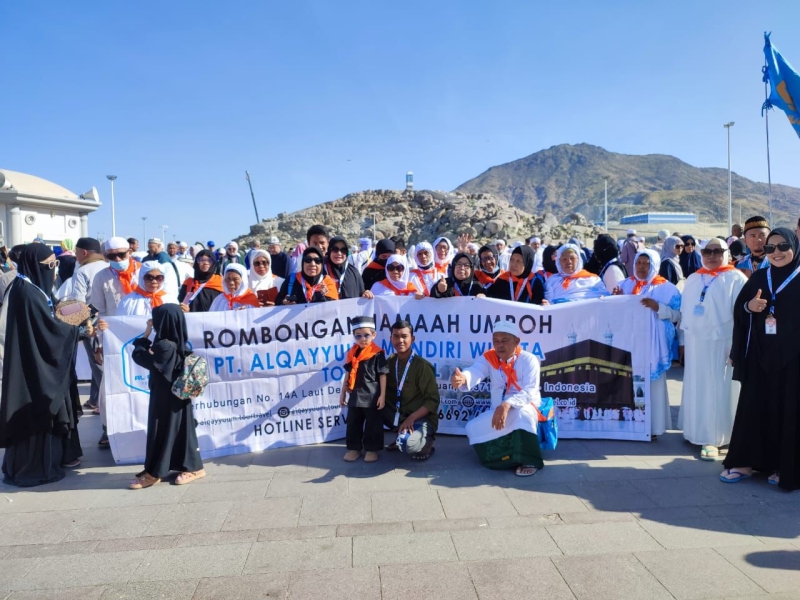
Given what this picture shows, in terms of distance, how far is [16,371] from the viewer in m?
4.42

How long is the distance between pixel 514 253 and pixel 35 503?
4750 millimetres

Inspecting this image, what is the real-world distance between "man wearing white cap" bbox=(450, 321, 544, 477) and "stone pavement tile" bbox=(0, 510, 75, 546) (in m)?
2.93

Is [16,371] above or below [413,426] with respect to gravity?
above

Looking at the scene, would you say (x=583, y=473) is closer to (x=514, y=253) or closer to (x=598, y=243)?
(x=514, y=253)

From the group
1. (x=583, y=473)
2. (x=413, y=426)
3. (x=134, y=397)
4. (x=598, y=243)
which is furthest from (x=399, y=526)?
(x=598, y=243)

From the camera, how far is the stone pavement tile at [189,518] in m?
3.66

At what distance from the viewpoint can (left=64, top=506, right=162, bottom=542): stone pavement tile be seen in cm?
363

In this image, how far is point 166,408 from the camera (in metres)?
4.37

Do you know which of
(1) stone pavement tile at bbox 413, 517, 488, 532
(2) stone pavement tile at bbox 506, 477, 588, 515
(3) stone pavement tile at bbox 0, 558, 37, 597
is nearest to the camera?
(3) stone pavement tile at bbox 0, 558, 37, 597

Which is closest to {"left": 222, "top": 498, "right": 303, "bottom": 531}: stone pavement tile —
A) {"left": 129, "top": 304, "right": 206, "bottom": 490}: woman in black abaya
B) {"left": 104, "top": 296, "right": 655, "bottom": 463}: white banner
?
{"left": 129, "top": 304, "right": 206, "bottom": 490}: woman in black abaya

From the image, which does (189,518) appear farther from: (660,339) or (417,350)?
(660,339)

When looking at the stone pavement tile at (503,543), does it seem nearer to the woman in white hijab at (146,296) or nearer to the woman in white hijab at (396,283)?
the woman in white hijab at (396,283)

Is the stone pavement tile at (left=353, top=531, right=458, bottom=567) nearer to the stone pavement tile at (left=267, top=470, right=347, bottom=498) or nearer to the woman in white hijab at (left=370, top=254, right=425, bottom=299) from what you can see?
the stone pavement tile at (left=267, top=470, right=347, bottom=498)

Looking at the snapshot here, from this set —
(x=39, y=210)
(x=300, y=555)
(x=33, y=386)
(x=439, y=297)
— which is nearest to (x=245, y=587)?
(x=300, y=555)
